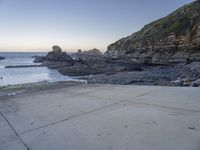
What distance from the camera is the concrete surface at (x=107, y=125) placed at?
2.11 meters

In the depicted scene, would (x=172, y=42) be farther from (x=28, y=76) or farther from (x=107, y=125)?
(x=107, y=125)

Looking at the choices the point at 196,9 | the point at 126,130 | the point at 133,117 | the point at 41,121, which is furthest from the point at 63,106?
the point at 196,9

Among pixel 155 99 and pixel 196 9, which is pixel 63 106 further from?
pixel 196 9

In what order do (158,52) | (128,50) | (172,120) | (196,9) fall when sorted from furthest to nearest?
(128,50)
(196,9)
(158,52)
(172,120)

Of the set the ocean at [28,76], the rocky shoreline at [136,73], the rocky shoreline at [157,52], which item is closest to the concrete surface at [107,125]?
the rocky shoreline at [136,73]

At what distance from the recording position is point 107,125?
2654 mm

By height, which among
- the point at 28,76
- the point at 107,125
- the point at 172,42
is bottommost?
the point at 28,76

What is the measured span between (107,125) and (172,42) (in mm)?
43678

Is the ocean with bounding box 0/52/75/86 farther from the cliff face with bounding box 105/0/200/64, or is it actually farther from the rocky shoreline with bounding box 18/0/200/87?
the cliff face with bounding box 105/0/200/64

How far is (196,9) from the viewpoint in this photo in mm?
47719

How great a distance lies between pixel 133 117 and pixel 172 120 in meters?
0.52

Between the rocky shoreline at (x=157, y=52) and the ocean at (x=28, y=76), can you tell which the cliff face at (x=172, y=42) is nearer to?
the rocky shoreline at (x=157, y=52)

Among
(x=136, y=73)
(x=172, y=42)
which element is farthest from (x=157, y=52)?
(x=136, y=73)

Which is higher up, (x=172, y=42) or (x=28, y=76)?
(x=172, y=42)
